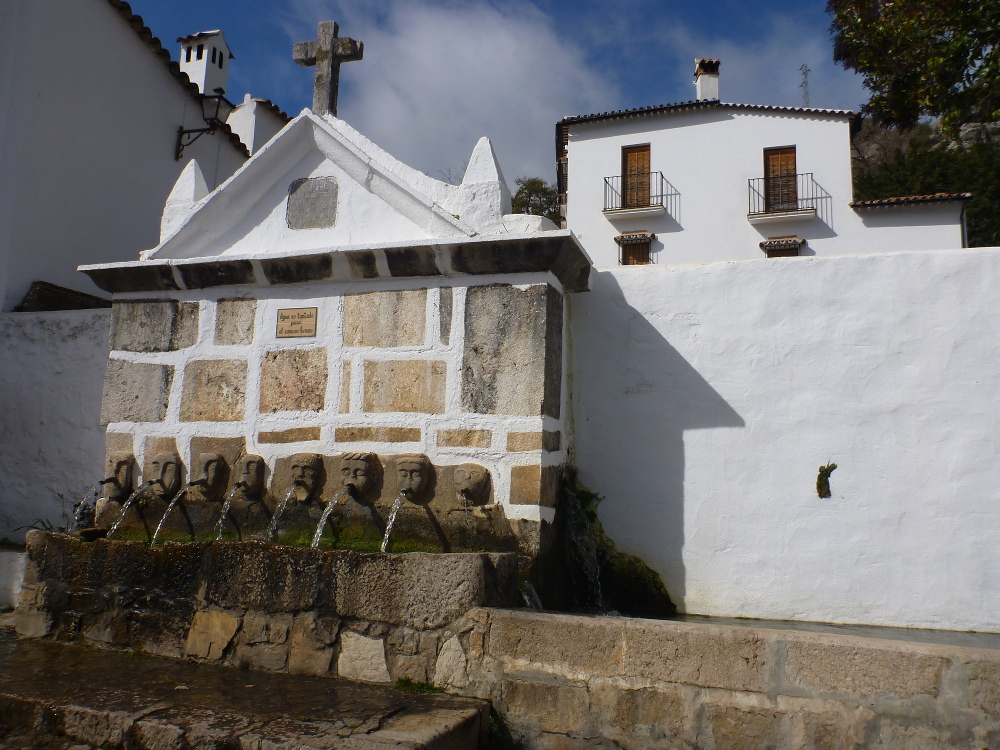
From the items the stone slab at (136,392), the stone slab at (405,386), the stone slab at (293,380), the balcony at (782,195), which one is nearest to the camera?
the stone slab at (405,386)

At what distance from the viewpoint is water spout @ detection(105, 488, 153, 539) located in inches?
152

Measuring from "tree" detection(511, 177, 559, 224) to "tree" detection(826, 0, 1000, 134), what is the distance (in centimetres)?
1640

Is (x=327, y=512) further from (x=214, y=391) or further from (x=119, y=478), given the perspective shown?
(x=119, y=478)

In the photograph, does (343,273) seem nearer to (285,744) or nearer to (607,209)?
(285,744)

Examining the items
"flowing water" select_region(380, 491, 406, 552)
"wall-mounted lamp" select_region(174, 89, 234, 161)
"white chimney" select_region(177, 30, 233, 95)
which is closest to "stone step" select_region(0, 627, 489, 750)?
"flowing water" select_region(380, 491, 406, 552)

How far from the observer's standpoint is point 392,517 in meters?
3.35

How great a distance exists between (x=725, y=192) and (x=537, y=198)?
310 inches

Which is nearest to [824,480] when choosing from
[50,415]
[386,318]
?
[386,318]

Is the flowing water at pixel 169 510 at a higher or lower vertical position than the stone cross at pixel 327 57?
lower

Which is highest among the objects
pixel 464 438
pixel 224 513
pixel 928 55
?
pixel 928 55

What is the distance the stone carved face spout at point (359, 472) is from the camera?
3.49 m

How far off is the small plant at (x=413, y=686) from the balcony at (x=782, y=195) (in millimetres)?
A: 16160

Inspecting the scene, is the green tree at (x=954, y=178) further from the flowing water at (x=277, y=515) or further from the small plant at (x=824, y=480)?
the flowing water at (x=277, y=515)

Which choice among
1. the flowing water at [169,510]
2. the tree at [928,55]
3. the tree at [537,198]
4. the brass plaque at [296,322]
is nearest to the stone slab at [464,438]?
the brass plaque at [296,322]
